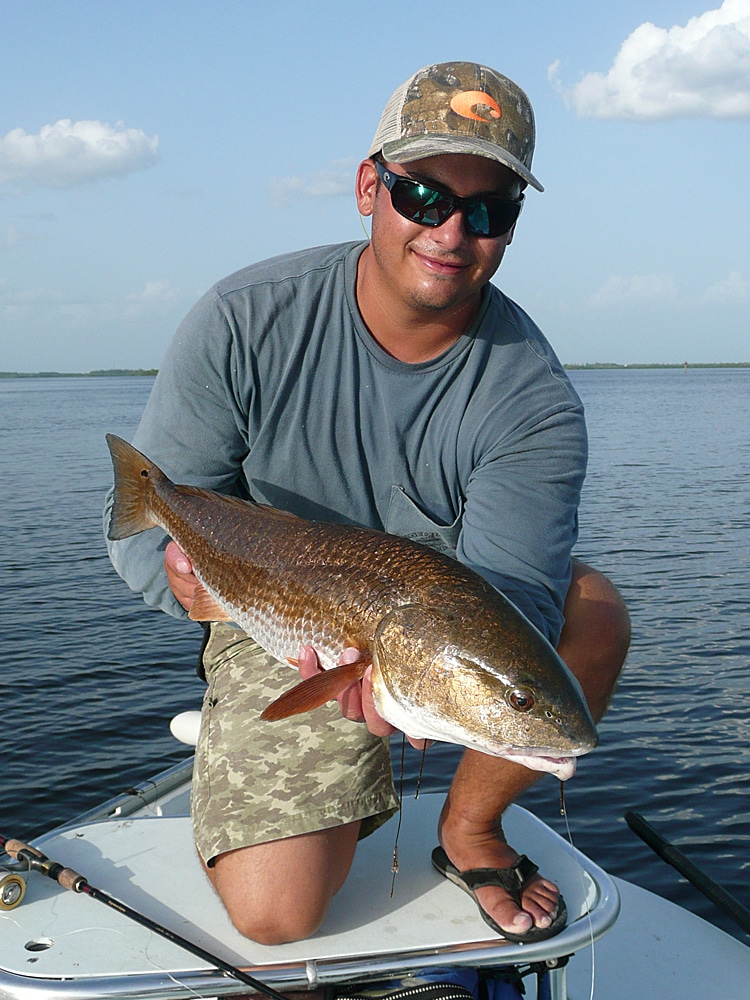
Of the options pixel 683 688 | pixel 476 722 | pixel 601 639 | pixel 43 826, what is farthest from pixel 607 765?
pixel 476 722

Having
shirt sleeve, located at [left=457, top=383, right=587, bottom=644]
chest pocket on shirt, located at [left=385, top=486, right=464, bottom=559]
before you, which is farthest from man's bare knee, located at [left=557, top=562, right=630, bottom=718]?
chest pocket on shirt, located at [left=385, top=486, right=464, bottom=559]

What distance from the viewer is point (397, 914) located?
3340mm

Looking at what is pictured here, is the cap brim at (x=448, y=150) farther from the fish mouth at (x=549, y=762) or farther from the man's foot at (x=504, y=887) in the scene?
the man's foot at (x=504, y=887)

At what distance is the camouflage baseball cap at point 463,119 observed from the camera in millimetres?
3455

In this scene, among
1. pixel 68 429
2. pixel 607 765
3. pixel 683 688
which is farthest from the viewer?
pixel 68 429

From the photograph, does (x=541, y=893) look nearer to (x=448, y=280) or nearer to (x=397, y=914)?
(x=397, y=914)

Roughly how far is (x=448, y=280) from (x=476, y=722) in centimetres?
161

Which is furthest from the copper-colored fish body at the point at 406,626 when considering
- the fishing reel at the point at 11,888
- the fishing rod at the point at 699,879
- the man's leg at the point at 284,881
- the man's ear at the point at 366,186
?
the fishing rod at the point at 699,879

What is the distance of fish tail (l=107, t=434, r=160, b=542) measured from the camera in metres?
3.83

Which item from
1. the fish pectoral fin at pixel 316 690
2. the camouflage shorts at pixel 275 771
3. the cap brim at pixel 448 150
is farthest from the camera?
the camouflage shorts at pixel 275 771

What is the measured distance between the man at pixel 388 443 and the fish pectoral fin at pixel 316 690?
0.65m

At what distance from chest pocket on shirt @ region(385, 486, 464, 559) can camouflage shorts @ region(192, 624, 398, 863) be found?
0.67 meters

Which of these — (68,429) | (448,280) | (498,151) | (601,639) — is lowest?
(68,429)

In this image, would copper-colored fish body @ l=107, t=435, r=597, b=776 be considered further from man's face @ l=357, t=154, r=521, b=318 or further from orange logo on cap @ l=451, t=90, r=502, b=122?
orange logo on cap @ l=451, t=90, r=502, b=122
